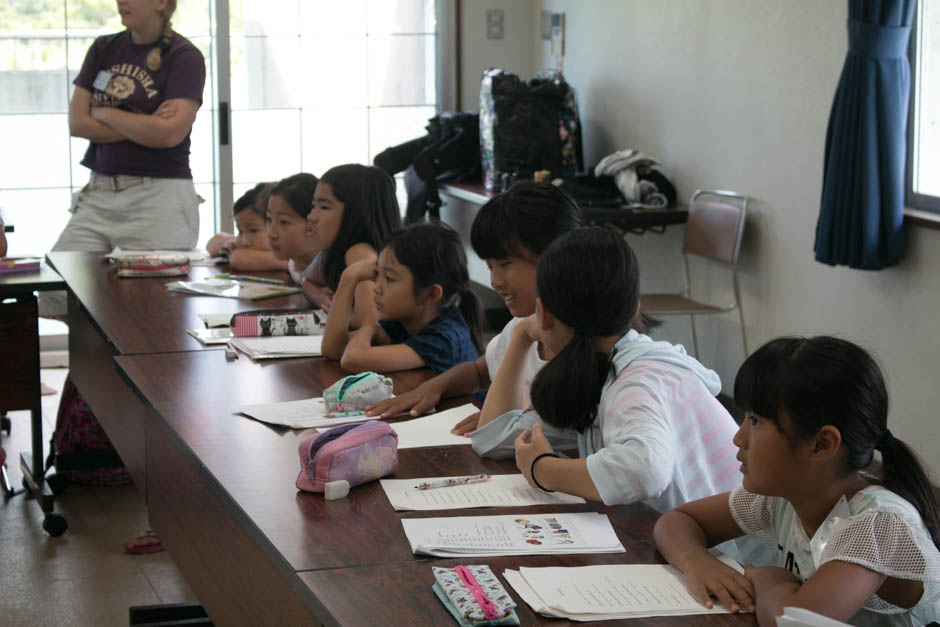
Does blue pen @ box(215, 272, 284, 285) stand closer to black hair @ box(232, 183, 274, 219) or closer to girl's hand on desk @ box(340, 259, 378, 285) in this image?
black hair @ box(232, 183, 274, 219)

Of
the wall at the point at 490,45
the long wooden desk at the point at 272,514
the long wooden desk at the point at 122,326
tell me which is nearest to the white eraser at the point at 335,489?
the long wooden desk at the point at 272,514

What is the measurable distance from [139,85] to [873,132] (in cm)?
243

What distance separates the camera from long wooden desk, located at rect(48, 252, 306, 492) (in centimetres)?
268

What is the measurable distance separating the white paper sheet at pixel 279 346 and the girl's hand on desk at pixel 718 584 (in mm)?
1407

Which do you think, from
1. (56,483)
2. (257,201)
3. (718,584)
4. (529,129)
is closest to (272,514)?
(718,584)

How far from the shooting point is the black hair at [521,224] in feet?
7.23

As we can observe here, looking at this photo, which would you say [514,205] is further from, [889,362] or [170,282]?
[889,362]

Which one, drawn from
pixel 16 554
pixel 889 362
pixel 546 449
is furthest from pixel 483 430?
pixel 889 362

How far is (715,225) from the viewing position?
4.45m

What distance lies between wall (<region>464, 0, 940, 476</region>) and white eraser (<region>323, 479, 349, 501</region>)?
7.63 feet

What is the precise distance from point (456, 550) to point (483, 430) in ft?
1.43

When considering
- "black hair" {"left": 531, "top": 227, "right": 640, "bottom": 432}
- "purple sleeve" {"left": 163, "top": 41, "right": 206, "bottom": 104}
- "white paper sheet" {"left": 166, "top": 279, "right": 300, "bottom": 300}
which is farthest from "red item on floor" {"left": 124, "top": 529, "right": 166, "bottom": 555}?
"black hair" {"left": 531, "top": 227, "right": 640, "bottom": 432}

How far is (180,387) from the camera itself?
7.57 feet

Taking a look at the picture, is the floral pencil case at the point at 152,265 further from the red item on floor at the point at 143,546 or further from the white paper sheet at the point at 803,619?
the white paper sheet at the point at 803,619
